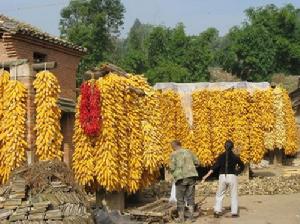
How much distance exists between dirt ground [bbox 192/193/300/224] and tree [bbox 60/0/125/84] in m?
23.8

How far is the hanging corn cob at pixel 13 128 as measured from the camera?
11398 millimetres

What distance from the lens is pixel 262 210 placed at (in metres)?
13.7

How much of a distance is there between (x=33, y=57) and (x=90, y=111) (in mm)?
9568

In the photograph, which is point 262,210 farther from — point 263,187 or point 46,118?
point 46,118

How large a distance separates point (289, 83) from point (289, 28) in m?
10.6

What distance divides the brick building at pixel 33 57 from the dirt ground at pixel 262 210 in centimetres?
424

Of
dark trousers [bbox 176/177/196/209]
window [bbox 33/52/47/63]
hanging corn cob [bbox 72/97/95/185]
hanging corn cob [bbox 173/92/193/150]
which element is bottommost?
dark trousers [bbox 176/177/196/209]

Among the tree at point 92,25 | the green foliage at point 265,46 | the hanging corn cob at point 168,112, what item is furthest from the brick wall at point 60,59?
the green foliage at point 265,46

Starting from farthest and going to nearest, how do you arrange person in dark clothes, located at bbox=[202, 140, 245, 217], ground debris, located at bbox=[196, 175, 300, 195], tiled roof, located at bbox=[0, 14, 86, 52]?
tiled roof, located at bbox=[0, 14, 86, 52]
ground debris, located at bbox=[196, 175, 300, 195]
person in dark clothes, located at bbox=[202, 140, 245, 217]

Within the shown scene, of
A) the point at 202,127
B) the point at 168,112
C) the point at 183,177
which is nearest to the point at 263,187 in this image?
the point at 202,127

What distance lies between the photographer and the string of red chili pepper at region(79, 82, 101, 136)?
12.0 m

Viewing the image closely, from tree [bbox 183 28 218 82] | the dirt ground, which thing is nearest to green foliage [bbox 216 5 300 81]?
tree [bbox 183 28 218 82]

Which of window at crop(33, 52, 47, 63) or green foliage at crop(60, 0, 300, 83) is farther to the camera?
green foliage at crop(60, 0, 300, 83)

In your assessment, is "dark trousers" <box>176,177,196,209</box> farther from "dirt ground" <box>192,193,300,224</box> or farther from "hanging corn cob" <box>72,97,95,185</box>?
"hanging corn cob" <box>72,97,95,185</box>
